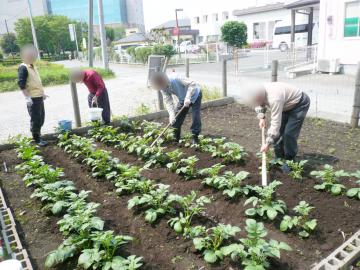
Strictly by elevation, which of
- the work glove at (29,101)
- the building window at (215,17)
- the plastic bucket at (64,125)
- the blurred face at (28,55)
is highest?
the building window at (215,17)

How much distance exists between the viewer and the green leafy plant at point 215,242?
112 inches

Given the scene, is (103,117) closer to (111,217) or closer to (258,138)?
(258,138)

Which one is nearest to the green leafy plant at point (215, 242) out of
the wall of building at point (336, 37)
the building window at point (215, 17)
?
the wall of building at point (336, 37)

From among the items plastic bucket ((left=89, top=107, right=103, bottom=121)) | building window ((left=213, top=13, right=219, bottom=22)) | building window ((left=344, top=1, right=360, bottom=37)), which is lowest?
plastic bucket ((left=89, top=107, right=103, bottom=121))

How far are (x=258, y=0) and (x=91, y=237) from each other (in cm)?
4697

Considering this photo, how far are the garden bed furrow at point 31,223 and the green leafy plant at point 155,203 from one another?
87cm

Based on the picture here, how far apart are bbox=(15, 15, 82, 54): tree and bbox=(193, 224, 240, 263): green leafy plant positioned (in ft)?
181

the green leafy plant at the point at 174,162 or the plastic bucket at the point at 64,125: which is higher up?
the plastic bucket at the point at 64,125

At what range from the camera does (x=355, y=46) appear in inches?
497

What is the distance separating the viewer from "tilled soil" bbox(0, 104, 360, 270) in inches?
121

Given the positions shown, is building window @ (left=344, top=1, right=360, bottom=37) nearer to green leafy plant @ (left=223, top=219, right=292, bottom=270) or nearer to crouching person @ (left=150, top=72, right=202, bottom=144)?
crouching person @ (left=150, top=72, right=202, bottom=144)

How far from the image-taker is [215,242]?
300cm

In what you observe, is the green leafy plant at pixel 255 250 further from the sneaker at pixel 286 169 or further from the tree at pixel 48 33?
the tree at pixel 48 33

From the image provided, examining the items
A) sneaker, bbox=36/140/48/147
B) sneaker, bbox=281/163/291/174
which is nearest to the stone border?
sneaker, bbox=36/140/48/147
